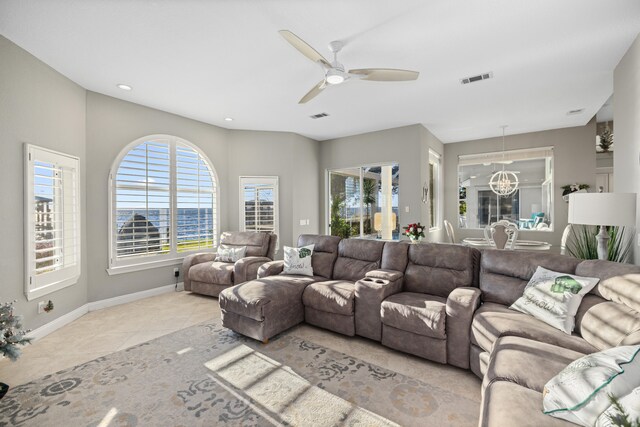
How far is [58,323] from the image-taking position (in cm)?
339

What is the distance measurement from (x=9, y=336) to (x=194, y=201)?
328 cm

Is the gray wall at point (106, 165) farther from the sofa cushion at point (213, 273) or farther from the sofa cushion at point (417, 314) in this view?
the sofa cushion at point (417, 314)

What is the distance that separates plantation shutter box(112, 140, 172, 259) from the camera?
4305 mm

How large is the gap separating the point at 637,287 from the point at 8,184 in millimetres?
5399

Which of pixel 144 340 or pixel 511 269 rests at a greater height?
pixel 511 269

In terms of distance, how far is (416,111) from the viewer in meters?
4.77

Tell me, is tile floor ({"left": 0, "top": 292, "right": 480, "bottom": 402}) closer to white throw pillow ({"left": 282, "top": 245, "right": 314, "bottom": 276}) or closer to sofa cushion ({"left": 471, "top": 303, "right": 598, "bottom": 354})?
sofa cushion ({"left": 471, "top": 303, "right": 598, "bottom": 354})

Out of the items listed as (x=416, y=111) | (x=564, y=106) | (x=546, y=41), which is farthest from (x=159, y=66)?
(x=564, y=106)

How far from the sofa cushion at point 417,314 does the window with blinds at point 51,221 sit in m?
3.75

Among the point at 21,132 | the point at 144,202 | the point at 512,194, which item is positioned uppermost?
the point at 21,132

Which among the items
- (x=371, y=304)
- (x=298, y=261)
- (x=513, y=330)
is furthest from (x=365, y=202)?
(x=513, y=330)

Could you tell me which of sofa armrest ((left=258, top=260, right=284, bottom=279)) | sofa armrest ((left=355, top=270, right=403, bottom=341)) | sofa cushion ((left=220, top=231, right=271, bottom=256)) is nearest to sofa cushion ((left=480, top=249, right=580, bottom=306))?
sofa armrest ((left=355, top=270, right=403, bottom=341))

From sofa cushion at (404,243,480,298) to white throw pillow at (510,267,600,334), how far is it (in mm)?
569

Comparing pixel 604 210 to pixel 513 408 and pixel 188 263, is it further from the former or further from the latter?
pixel 188 263
